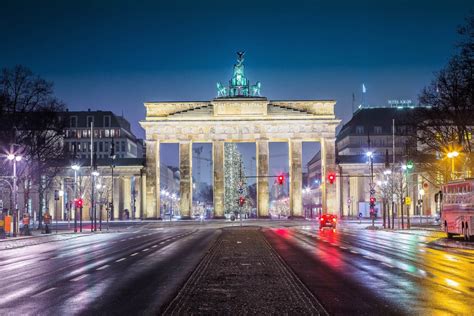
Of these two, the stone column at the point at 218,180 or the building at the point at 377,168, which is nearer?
the building at the point at 377,168

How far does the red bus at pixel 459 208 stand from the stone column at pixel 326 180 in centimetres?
6332

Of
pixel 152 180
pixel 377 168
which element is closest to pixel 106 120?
pixel 152 180

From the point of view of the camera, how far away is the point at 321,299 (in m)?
16.1

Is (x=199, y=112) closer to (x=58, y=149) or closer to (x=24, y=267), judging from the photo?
(x=58, y=149)

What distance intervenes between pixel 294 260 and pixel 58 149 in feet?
162

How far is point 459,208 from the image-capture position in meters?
42.9

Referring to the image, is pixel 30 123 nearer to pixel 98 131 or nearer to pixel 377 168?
pixel 377 168

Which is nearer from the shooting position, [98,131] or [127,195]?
[127,195]

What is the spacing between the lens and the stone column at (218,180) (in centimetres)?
11291

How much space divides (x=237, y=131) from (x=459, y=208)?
72.8 metres

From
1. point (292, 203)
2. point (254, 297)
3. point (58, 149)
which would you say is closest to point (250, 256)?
point (254, 297)

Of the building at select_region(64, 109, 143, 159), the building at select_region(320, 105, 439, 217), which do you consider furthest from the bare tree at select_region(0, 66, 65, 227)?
the building at select_region(64, 109, 143, 159)

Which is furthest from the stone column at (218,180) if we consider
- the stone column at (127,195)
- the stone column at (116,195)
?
the stone column at (127,195)

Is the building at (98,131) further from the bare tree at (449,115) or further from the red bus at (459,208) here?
the red bus at (459,208)
